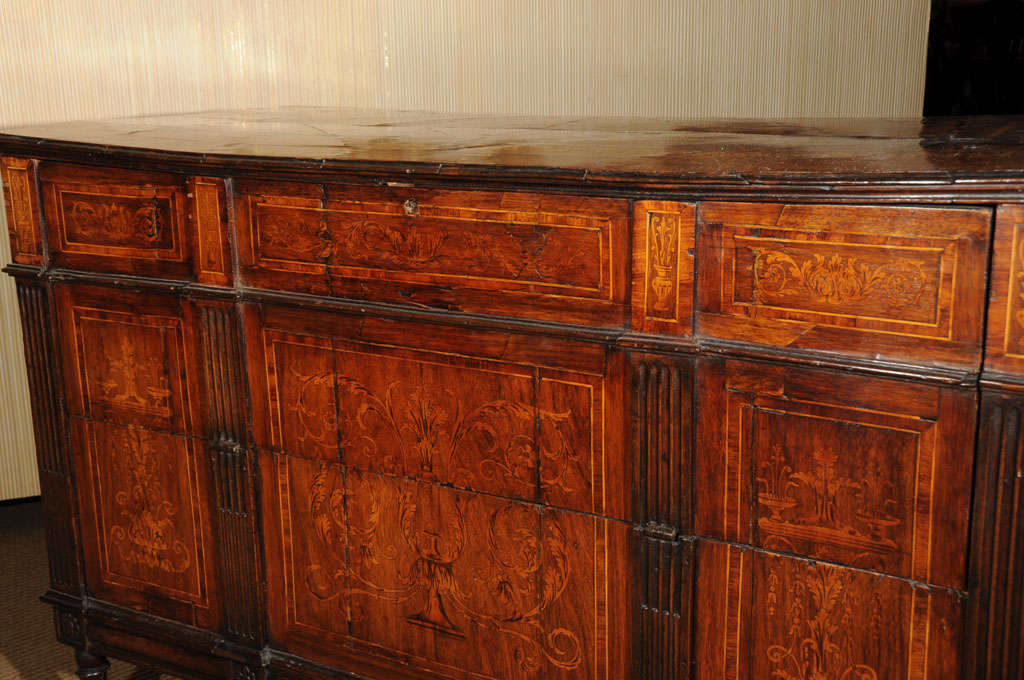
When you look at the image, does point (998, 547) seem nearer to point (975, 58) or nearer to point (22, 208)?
point (22, 208)

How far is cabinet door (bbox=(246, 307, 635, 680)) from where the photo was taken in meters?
1.75

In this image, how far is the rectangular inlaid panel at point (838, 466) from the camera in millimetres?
1471

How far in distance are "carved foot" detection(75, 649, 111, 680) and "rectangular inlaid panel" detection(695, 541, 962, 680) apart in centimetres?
136

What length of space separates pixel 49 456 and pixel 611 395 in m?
1.29

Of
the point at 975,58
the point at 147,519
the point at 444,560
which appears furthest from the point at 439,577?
the point at 975,58

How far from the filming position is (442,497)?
1900 mm

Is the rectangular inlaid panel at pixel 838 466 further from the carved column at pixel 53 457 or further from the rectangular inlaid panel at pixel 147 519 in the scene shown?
the carved column at pixel 53 457

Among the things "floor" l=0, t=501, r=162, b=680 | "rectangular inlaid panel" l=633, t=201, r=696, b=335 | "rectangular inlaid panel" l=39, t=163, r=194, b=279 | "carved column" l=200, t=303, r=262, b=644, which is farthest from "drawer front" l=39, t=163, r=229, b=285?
"floor" l=0, t=501, r=162, b=680

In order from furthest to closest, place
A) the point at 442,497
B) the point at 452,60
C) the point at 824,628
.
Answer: the point at 452,60
the point at 442,497
the point at 824,628

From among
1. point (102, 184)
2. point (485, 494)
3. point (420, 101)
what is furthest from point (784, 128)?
point (420, 101)

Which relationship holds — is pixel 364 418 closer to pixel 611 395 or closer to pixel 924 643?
pixel 611 395

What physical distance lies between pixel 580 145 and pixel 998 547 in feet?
3.07

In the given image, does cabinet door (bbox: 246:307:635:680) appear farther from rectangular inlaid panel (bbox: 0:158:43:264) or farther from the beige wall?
the beige wall

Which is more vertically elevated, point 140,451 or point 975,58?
point 975,58
